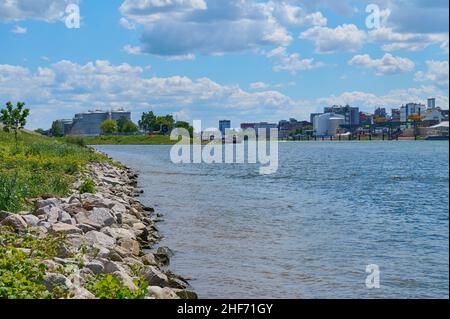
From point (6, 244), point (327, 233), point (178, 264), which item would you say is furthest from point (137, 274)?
point (327, 233)

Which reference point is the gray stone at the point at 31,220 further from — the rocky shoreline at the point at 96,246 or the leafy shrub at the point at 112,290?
the leafy shrub at the point at 112,290

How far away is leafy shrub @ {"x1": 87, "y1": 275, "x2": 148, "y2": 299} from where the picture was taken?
9.73 m

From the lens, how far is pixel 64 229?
50.2 feet

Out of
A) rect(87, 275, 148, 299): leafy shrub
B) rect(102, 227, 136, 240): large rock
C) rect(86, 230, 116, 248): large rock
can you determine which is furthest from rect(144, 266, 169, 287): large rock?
rect(102, 227, 136, 240): large rock

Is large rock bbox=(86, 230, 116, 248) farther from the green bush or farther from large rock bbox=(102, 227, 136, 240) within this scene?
the green bush

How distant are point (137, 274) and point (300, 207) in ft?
62.2

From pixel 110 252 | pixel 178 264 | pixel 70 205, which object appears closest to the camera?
pixel 110 252

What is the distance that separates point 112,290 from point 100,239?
5561mm

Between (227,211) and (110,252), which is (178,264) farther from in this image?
(227,211)

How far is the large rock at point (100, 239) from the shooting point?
15.0 meters

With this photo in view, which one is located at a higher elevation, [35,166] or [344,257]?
[35,166]

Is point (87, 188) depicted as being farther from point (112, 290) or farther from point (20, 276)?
point (112, 290)

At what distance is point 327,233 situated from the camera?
74.2 ft

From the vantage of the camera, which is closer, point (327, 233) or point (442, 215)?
point (327, 233)
